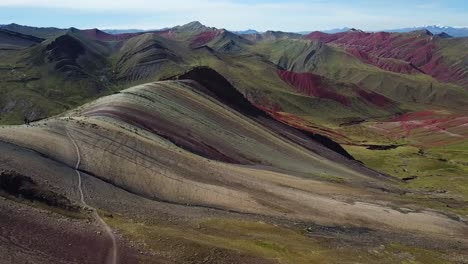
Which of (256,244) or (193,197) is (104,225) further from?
(193,197)

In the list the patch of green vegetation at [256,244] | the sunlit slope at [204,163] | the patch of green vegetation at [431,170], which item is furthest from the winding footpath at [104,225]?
the patch of green vegetation at [431,170]

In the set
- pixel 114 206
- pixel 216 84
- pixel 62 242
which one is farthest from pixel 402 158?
pixel 62 242

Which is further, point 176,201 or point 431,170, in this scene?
point 431,170

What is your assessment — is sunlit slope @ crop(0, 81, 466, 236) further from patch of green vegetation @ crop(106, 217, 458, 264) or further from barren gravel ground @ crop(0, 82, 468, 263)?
patch of green vegetation @ crop(106, 217, 458, 264)

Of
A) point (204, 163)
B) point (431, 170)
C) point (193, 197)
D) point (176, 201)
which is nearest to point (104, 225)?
point (176, 201)

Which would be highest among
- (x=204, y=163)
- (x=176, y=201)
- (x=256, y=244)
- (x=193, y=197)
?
(x=204, y=163)

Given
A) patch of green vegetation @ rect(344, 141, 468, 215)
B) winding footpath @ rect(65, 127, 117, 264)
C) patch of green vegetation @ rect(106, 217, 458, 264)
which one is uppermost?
winding footpath @ rect(65, 127, 117, 264)

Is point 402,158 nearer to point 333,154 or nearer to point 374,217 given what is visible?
point 333,154

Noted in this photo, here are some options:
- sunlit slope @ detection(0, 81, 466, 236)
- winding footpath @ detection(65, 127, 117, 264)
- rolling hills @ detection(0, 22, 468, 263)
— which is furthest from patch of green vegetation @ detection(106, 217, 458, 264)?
sunlit slope @ detection(0, 81, 466, 236)

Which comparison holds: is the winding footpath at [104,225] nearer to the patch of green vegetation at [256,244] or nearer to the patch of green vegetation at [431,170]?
the patch of green vegetation at [256,244]

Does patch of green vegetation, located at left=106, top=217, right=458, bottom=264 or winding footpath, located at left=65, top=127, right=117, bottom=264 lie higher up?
winding footpath, located at left=65, top=127, right=117, bottom=264

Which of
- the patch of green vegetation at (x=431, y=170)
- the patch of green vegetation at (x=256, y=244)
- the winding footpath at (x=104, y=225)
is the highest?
the winding footpath at (x=104, y=225)
